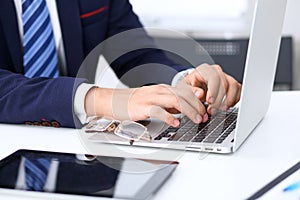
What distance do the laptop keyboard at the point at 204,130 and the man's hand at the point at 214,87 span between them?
1.4 inches

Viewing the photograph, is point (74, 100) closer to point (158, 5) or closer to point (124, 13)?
point (124, 13)

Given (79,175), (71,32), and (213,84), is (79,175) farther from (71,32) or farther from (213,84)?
(71,32)

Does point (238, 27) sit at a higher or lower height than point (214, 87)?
lower

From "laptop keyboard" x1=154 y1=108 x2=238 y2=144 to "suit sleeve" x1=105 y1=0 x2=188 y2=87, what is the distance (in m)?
0.44

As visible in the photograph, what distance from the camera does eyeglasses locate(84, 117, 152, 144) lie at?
105cm

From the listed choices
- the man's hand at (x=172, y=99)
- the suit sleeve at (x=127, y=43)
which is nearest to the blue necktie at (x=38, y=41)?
the suit sleeve at (x=127, y=43)

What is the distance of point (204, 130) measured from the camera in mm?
1078

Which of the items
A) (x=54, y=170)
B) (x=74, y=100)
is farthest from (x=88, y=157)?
(x=74, y=100)

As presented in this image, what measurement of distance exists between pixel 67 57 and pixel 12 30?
18cm

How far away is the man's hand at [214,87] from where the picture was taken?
115cm

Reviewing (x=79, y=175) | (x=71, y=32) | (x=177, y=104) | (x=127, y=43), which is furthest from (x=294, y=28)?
(x=79, y=175)

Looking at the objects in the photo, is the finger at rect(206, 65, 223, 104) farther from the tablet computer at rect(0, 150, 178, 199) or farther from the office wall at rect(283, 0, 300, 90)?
the office wall at rect(283, 0, 300, 90)

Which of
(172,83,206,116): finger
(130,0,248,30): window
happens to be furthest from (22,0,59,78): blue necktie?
(130,0,248,30): window

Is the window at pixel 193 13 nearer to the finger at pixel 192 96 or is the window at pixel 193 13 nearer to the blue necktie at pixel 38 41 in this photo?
the blue necktie at pixel 38 41
